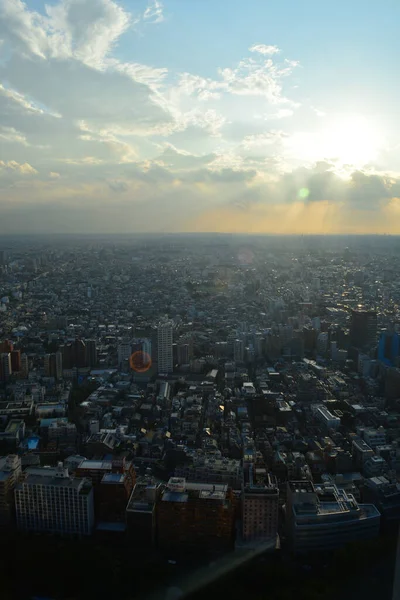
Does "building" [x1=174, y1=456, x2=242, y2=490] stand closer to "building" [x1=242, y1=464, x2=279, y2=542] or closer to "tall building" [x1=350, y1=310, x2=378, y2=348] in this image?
"building" [x1=242, y1=464, x2=279, y2=542]

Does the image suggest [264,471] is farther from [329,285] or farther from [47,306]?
[329,285]

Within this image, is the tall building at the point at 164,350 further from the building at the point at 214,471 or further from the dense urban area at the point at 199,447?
the building at the point at 214,471

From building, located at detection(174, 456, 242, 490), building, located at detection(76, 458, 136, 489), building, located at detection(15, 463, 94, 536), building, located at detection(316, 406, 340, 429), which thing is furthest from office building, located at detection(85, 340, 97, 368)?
building, located at detection(15, 463, 94, 536)

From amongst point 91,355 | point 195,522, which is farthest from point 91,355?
point 195,522

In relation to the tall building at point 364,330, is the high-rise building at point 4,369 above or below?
below

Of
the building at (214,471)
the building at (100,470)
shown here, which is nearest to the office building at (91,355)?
the building at (214,471)

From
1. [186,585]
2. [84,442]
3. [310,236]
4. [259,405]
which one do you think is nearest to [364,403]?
[259,405]

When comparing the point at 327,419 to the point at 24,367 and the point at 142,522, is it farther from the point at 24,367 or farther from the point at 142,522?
the point at 24,367
